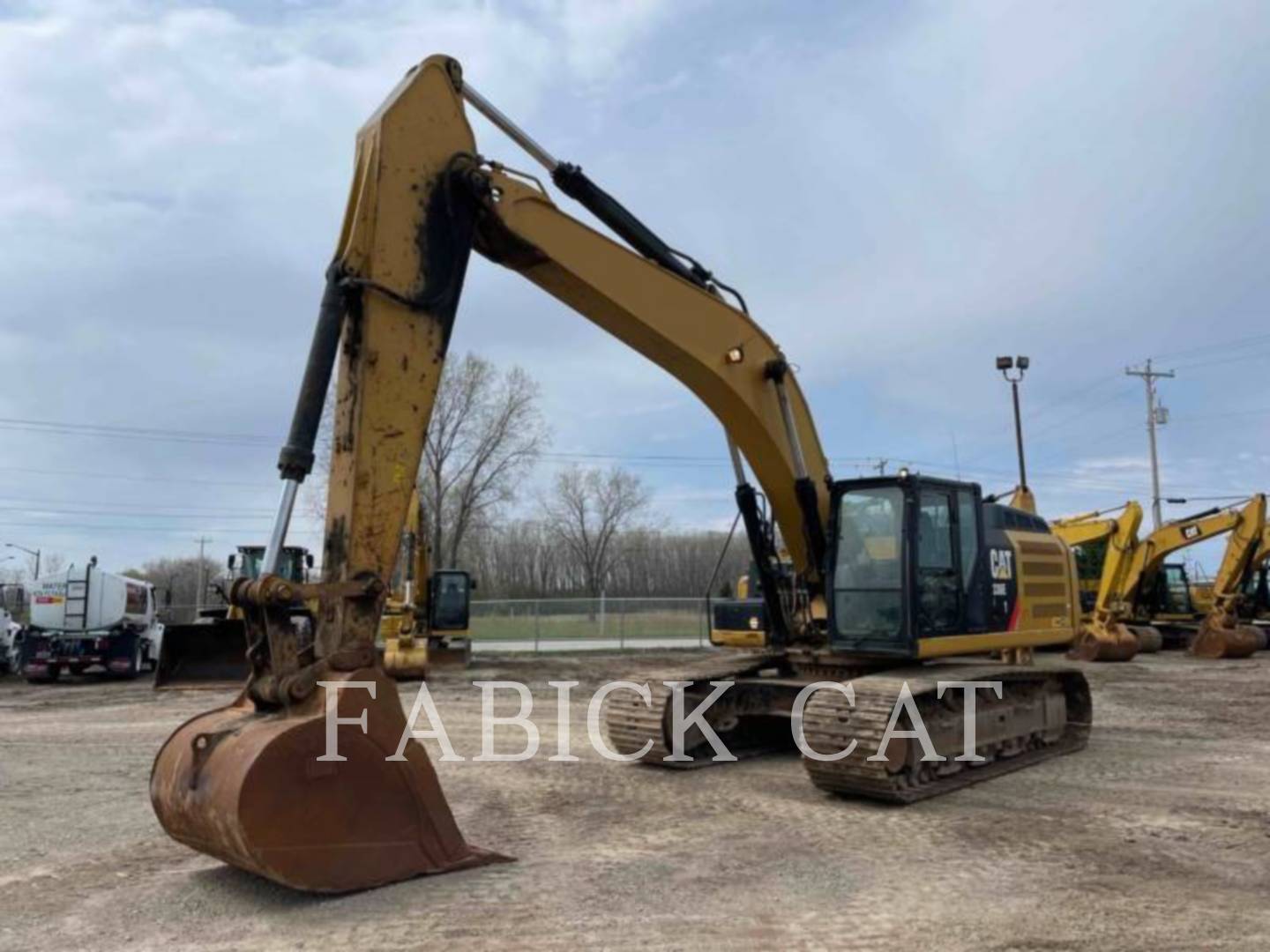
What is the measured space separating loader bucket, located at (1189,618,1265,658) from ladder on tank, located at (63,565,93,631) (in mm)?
23663

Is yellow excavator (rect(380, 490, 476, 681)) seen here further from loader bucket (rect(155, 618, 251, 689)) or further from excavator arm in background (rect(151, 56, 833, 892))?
excavator arm in background (rect(151, 56, 833, 892))

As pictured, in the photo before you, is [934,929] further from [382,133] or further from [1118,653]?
[1118,653]

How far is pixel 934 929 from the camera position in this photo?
486 cm

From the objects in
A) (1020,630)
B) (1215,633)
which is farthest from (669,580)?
(1020,630)

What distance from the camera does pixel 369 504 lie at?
5488mm

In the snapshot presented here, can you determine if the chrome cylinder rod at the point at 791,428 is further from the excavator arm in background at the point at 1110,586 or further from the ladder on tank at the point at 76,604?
the ladder on tank at the point at 76,604

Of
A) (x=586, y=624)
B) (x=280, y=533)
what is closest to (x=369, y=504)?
(x=280, y=533)

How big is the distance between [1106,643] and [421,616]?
14.1 metres

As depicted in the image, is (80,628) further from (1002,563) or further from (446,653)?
(1002,563)

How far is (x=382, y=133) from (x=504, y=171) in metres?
0.86

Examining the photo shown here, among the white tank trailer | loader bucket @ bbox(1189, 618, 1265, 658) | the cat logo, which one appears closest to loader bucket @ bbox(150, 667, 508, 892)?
the cat logo

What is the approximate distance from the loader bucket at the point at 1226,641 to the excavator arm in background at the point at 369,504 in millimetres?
20868

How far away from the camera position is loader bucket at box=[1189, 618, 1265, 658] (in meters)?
22.7

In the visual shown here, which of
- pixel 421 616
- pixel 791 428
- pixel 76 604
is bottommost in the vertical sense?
pixel 421 616
